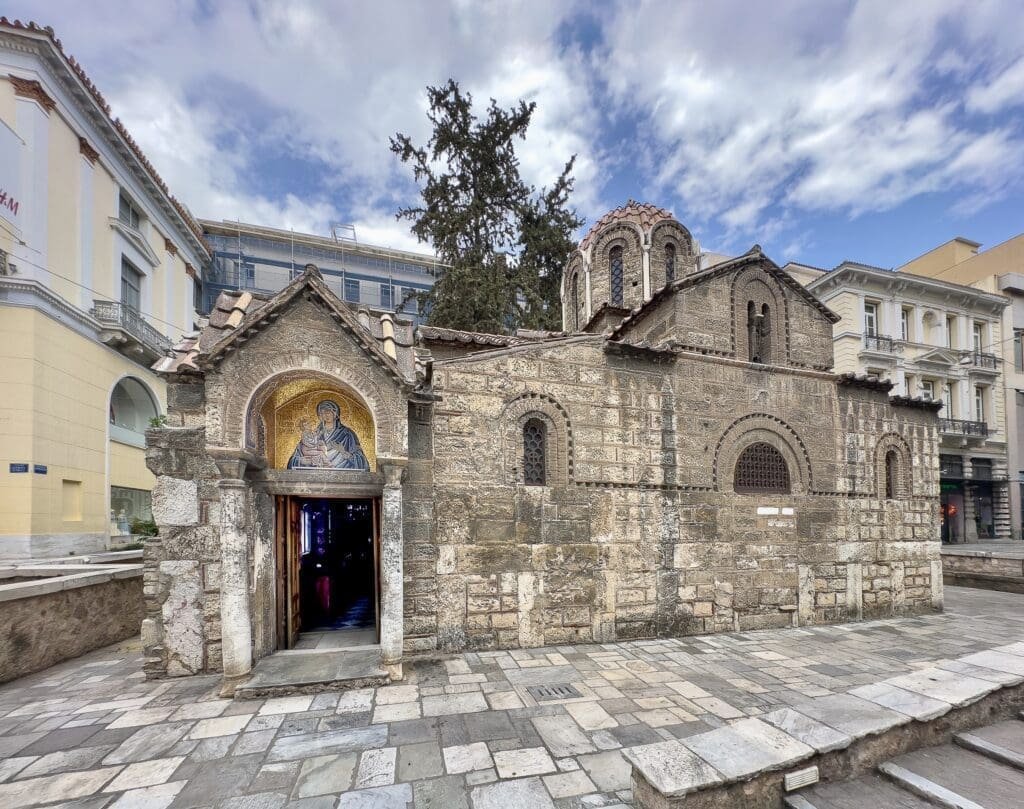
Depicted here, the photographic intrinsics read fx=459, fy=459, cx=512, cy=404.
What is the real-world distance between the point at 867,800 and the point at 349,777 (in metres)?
4.20

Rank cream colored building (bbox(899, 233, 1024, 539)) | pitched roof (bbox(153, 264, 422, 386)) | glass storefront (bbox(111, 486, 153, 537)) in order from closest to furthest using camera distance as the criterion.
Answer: pitched roof (bbox(153, 264, 422, 386))
glass storefront (bbox(111, 486, 153, 537))
cream colored building (bbox(899, 233, 1024, 539))

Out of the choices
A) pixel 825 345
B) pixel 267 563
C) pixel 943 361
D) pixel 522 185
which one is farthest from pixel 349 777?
pixel 943 361

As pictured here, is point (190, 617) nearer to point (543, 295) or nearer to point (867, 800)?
point (867, 800)

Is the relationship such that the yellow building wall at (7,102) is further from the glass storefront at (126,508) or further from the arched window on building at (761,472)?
the arched window on building at (761,472)

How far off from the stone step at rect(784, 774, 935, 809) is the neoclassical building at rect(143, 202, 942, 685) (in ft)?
13.6

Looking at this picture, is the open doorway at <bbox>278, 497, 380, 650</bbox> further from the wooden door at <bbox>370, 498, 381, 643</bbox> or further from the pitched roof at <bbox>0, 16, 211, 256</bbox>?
the pitched roof at <bbox>0, 16, 211, 256</bbox>

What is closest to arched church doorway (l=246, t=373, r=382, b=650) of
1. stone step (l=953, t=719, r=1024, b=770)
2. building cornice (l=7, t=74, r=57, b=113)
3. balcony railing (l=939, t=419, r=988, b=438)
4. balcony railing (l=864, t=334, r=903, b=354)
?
stone step (l=953, t=719, r=1024, b=770)

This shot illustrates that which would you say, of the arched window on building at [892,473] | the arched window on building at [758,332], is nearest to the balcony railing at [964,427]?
the arched window on building at [892,473]

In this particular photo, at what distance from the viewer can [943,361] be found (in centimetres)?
2350

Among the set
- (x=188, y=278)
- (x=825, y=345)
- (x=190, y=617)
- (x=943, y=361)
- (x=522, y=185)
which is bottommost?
(x=190, y=617)

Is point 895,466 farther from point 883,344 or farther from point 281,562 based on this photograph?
point 883,344

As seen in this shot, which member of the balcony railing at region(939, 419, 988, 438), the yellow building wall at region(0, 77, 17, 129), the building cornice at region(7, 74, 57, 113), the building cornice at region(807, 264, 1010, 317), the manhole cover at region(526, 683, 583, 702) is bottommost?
Answer: the manhole cover at region(526, 683, 583, 702)

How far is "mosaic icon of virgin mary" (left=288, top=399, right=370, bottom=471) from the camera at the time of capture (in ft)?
22.2

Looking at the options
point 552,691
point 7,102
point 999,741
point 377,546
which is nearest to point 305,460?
point 377,546
